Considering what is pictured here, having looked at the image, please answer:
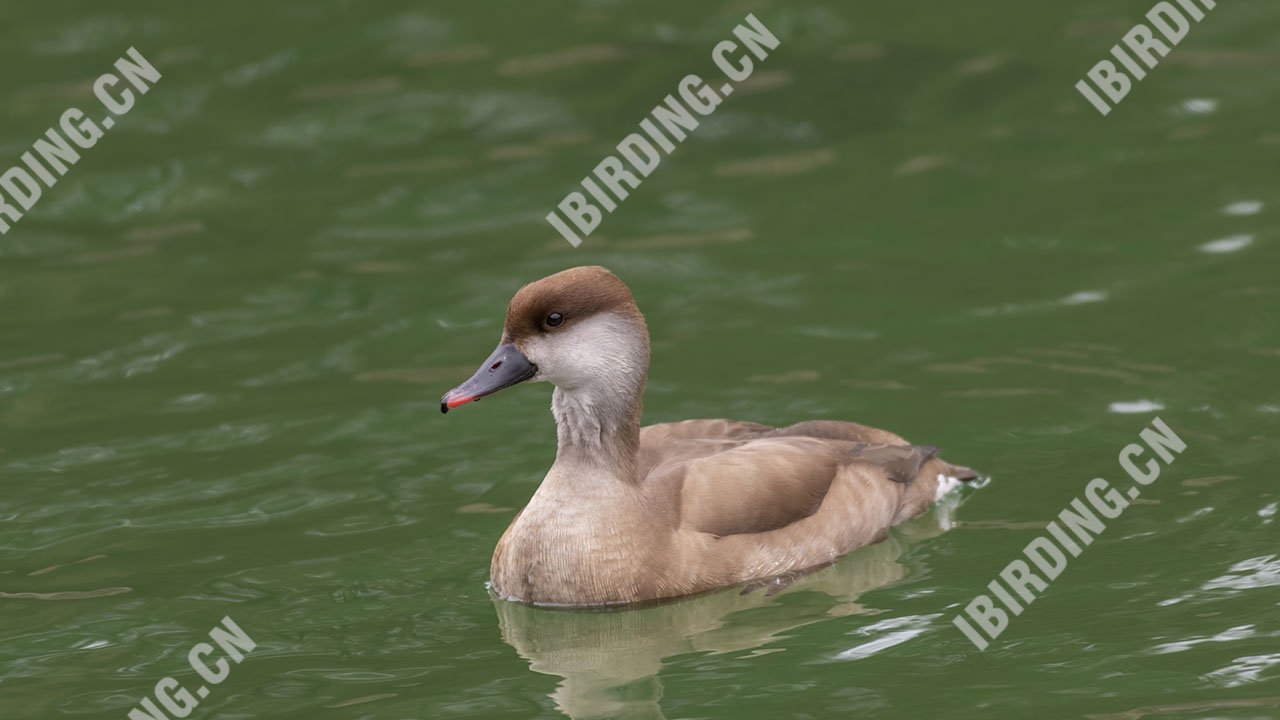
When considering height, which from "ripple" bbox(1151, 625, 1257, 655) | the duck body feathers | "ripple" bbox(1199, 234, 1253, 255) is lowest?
"ripple" bbox(1151, 625, 1257, 655)

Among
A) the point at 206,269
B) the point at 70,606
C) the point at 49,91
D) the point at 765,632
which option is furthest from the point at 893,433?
the point at 49,91

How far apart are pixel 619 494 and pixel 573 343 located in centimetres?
82

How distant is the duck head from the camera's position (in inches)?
360

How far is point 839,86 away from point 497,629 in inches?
375

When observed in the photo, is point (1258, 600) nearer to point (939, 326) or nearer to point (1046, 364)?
point (1046, 364)

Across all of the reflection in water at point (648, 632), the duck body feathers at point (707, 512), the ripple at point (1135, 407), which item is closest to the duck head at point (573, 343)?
the duck body feathers at point (707, 512)

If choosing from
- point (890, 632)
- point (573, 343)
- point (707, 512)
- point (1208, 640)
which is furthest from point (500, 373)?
point (1208, 640)

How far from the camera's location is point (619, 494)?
31.1ft

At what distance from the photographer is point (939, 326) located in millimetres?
12703

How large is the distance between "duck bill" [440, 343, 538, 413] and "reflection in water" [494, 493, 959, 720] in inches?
45.5

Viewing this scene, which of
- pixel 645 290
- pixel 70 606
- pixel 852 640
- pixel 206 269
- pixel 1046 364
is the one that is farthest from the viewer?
pixel 206 269

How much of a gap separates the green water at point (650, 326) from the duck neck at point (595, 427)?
0.75m

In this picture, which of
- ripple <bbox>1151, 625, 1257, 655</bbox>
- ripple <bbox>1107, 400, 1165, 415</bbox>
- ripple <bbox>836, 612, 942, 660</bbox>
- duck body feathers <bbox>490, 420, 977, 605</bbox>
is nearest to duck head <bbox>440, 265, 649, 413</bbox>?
duck body feathers <bbox>490, 420, 977, 605</bbox>

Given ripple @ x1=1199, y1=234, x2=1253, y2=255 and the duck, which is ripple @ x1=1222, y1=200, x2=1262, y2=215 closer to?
ripple @ x1=1199, y1=234, x2=1253, y2=255
